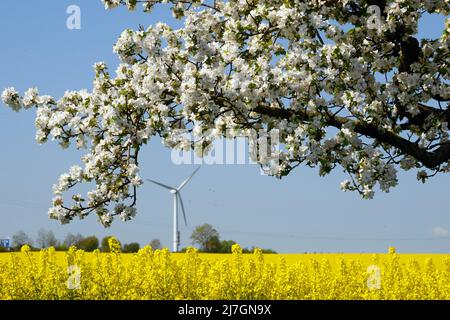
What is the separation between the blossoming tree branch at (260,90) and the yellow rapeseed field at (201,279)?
67.3 inches

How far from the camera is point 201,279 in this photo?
1573 centimetres

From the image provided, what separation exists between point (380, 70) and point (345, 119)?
1647mm

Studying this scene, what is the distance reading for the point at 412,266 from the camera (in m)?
17.0

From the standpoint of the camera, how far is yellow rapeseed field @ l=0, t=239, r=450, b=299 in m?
15.2

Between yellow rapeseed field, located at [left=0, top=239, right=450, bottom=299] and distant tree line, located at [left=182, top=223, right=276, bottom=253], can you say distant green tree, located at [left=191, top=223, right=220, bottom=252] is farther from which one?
yellow rapeseed field, located at [left=0, top=239, right=450, bottom=299]

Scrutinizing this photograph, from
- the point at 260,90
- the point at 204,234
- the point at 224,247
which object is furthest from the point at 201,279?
the point at 204,234

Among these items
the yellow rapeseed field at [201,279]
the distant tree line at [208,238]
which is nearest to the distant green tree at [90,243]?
the distant tree line at [208,238]

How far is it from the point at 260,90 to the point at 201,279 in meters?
4.77

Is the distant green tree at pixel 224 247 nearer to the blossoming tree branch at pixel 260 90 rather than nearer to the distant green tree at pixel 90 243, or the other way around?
the distant green tree at pixel 90 243

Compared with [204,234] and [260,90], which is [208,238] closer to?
Answer: [204,234]

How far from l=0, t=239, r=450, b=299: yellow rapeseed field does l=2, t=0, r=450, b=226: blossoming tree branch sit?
67.3 inches
